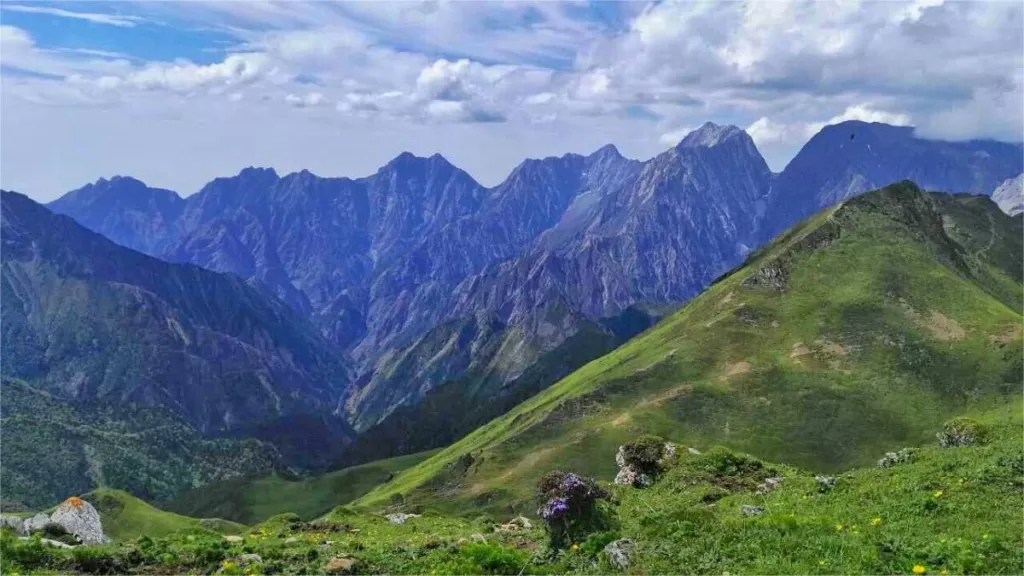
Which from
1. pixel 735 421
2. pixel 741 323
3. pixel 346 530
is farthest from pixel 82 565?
pixel 741 323

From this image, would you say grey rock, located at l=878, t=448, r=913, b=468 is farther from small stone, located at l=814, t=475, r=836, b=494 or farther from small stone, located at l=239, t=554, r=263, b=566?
small stone, located at l=239, t=554, r=263, b=566

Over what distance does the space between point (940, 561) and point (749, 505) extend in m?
10.8

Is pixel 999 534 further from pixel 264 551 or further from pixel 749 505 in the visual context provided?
pixel 264 551

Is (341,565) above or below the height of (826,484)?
above

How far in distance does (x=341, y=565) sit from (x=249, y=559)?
12.1 ft

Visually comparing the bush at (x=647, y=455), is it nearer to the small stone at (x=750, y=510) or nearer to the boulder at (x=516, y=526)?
the boulder at (x=516, y=526)

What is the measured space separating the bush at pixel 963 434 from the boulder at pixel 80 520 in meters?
49.5

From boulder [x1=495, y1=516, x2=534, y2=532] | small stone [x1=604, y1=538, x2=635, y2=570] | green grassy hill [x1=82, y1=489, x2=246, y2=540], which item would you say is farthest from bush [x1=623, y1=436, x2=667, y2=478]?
green grassy hill [x1=82, y1=489, x2=246, y2=540]

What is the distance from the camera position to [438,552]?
82.3 ft

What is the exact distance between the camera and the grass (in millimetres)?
20484

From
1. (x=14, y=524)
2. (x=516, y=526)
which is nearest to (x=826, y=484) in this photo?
(x=516, y=526)

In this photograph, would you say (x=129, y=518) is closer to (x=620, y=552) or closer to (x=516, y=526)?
(x=516, y=526)

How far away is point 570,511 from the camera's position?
25797 millimetres

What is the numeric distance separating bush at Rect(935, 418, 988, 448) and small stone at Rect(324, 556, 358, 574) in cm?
3935
